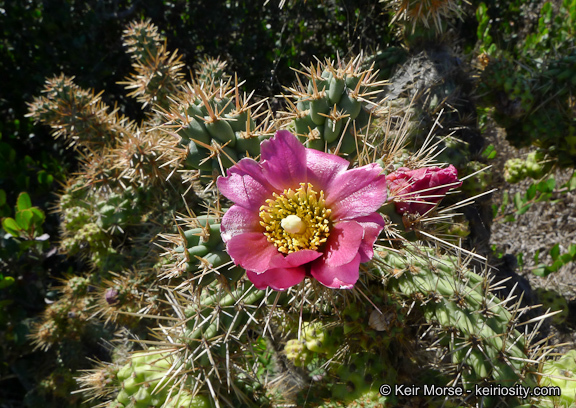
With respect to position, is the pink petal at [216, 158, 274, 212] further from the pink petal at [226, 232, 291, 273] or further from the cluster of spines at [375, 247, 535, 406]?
the cluster of spines at [375, 247, 535, 406]

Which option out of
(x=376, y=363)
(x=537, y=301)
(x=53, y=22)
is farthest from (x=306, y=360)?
(x=53, y=22)

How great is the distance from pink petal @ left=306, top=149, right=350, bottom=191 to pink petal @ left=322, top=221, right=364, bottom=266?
0.12 metres

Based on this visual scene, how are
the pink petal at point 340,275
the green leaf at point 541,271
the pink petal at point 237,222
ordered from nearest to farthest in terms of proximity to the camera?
the pink petal at point 340,275 → the pink petal at point 237,222 → the green leaf at point 541,271

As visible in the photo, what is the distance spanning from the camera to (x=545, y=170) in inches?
99.0

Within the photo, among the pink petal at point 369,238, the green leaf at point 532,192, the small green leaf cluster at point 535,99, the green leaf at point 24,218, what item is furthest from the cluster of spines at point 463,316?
the green leaf at point 24,218

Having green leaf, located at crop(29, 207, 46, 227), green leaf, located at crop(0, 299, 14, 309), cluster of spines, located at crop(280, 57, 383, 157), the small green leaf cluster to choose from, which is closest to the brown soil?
the small green leaf cluster

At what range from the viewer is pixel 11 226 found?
2.20 meters

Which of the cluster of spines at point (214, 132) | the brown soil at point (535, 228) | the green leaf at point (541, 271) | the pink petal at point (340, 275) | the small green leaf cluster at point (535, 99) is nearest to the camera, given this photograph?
the pink petal at point (340, 275)

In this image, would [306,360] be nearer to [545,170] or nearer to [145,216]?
[145,216]

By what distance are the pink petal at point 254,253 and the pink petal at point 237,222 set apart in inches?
0.8

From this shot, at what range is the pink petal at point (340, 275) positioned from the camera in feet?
2.76

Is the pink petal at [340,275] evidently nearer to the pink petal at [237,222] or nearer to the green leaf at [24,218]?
the pink petal at [237,222]

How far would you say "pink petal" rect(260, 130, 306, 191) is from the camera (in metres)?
0.98

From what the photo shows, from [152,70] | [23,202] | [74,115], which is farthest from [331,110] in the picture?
[23,202]
